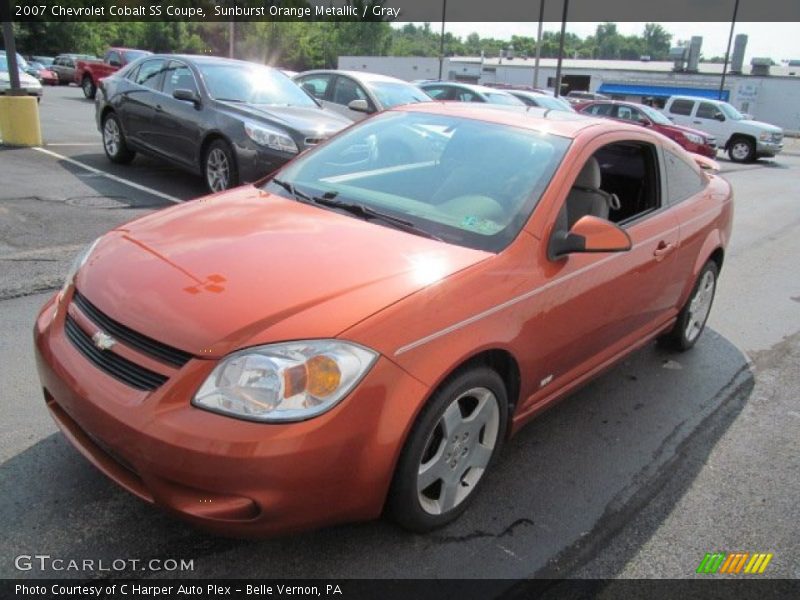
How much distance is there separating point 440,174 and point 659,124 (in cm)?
1819

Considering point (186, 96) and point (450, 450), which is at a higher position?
point (186, 96)

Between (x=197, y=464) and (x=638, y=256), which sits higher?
(x=638, y=256)

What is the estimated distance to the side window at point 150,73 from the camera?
8484 millimetres

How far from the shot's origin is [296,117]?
25.4 feet

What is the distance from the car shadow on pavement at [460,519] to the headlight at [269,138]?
15.3ft

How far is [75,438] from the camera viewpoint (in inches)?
94.7

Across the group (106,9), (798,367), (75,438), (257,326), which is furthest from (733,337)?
(106,9)

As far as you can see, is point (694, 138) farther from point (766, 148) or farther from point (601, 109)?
point (766, 148)

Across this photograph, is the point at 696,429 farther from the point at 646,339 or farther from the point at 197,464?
the point at 197,464

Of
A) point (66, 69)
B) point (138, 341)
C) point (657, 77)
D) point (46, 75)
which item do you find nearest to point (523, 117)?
point (138, 341)

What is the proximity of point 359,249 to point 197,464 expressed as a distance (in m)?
1.05

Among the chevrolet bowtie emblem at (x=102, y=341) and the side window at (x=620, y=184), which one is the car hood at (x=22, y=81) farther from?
the chevrolet bowtie emblem at (x=102, y=341)

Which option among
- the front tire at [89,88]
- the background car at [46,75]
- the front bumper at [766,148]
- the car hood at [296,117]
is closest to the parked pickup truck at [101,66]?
the front tire at [89,88]

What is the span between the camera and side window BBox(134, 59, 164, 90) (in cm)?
848
